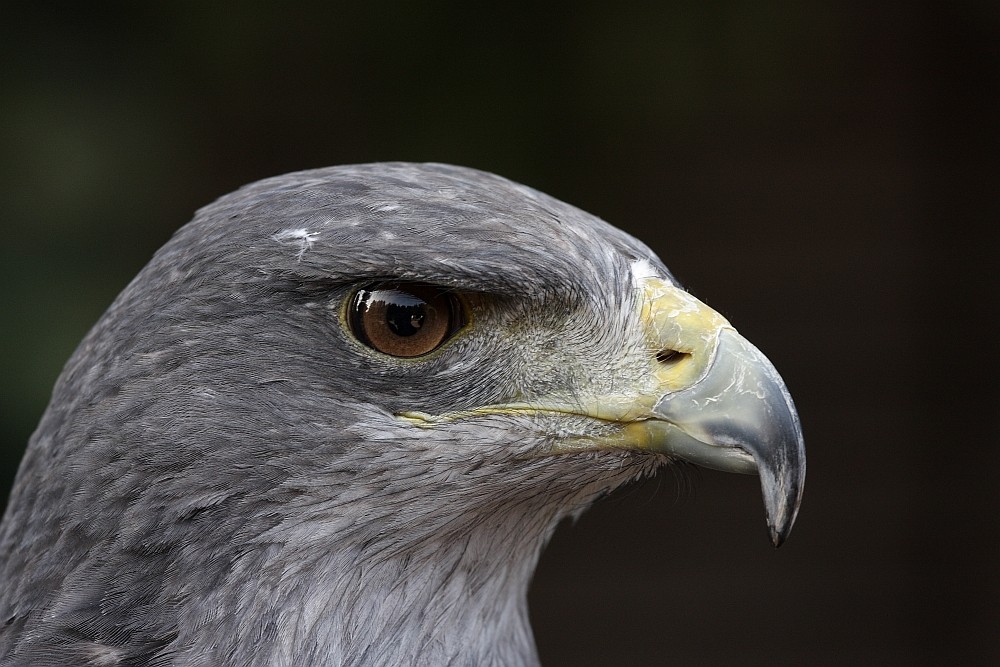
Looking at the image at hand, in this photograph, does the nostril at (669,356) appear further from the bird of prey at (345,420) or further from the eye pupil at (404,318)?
the eye pupil at (404,318)

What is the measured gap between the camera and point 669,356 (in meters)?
2.24

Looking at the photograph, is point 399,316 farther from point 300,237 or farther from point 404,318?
point 300,237

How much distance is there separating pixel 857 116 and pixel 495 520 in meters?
5.30

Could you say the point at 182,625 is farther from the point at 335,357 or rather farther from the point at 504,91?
the point at 504,91

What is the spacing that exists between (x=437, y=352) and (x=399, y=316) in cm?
11

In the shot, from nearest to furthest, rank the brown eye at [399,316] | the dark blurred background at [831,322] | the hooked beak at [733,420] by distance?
the hooked beak at [733,420] < the brown eye at [399,316] < the dark blurred background at [831,322]

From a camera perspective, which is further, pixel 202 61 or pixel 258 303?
pixel 202 61

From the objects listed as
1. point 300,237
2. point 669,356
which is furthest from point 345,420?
point 669,356

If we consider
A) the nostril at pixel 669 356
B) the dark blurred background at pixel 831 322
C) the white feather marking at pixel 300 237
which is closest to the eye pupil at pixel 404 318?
the white feather marking at pixel 300 237

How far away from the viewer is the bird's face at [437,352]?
219 cm

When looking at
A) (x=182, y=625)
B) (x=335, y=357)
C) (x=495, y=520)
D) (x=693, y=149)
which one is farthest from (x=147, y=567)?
(x=693, y=149)

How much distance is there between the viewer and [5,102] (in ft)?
12.6

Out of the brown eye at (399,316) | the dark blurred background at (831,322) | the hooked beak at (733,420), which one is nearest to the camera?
the hooked beak at (733,420)

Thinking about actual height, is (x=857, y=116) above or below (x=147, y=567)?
above
